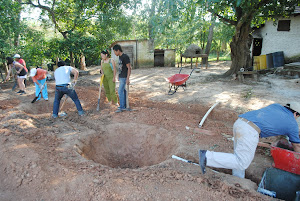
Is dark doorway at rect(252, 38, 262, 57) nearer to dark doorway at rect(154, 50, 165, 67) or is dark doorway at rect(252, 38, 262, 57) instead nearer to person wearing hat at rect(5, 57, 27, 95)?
dark doorway at rect(154, 50, 165, 67)

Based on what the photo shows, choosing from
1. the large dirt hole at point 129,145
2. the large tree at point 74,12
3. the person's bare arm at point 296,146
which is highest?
the large tree at point 74,12

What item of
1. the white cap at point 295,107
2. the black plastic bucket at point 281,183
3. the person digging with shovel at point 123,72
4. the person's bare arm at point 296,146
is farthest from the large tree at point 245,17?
the black plastic bucket at point 281,183

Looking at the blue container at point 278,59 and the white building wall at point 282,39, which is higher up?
the white building wall at point 282,39

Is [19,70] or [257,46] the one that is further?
[257,46]

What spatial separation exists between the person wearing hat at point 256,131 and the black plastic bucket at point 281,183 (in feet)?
1.25

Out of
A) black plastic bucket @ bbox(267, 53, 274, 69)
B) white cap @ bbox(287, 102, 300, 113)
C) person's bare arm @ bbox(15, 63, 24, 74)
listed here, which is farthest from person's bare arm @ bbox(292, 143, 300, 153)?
black plastic bucket @ bbox(267, 53, 274, 69)

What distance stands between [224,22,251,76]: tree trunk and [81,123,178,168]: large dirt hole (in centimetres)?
781

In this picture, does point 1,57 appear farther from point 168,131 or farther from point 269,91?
point 269,91

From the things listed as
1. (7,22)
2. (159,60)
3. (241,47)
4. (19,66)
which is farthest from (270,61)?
(7,22)

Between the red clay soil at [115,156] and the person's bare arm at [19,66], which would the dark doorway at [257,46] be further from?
the person's bare arm at [19,66]

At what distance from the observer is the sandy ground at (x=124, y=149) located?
9.12 ft

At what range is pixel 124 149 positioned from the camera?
15.5 ft

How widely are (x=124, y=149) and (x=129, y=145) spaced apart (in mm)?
141

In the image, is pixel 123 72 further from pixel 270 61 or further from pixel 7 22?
pixel 270 61
